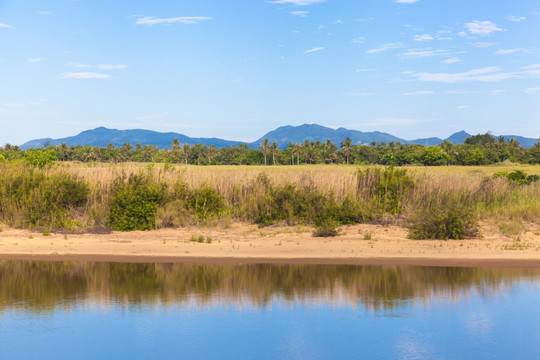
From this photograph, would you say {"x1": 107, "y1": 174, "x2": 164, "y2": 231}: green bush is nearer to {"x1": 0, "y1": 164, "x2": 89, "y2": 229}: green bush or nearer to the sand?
the sand

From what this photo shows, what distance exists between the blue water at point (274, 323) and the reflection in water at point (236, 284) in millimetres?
55

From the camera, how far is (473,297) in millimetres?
11070

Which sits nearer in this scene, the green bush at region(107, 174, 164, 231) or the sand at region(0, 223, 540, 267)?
the sand at region(0, 223, 540, 267)

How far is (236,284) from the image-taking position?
40.3ft


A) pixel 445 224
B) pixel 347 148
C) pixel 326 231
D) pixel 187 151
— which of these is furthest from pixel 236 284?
pixel 187 151

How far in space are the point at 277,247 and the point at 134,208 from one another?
18.5ft

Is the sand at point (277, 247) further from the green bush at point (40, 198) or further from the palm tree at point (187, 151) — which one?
the palm tree at point (187, 151)

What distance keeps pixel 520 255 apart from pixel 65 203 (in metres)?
15.0

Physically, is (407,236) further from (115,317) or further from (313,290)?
(115,317)

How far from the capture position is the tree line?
98.1 m

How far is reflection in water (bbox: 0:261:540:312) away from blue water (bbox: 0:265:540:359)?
0.06 m

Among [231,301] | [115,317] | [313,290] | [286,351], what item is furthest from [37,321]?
[313,290]

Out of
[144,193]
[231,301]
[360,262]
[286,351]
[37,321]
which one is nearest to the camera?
[286,351]

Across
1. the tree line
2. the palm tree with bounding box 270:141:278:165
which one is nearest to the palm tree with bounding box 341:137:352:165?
the tree line
